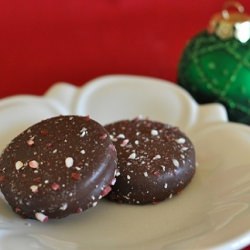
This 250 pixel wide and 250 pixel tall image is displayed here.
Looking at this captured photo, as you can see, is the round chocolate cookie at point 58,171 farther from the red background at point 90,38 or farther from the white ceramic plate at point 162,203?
the red background at point 90,38

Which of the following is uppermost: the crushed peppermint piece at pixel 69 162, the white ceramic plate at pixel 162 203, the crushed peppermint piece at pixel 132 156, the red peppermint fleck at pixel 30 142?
the red peppermint fleck at pixel 30 142

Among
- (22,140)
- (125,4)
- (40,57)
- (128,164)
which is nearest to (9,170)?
(22,140)

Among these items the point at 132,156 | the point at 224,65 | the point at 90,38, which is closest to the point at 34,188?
the point at 132,156

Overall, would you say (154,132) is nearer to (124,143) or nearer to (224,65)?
(124,143)

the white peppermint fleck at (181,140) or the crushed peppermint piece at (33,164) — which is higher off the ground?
the crushed peppermint piece at (33,164)

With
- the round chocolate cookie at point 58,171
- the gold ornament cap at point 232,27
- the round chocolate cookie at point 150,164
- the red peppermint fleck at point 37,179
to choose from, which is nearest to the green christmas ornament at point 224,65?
the gold ornament cap at point 232,27

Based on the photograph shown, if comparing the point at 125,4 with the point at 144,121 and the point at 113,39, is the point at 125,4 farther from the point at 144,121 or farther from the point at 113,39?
the point at 144,121
